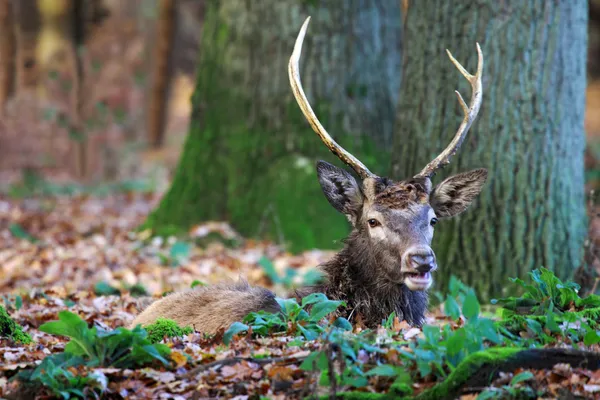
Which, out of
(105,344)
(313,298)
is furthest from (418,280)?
(105,344)

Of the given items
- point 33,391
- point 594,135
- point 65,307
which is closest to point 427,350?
point 33,391

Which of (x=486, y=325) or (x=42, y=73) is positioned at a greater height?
(x=42, y=73)

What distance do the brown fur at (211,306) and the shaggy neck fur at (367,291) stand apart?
1.38 feet

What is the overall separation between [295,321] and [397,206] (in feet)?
4.48

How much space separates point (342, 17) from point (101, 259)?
4.36 m

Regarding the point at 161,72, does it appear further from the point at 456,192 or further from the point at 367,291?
the point at 367,291

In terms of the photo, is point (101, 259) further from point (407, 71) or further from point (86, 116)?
point (86, 116)

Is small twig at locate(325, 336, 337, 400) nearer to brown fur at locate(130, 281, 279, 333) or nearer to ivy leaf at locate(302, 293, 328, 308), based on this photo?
ivy leaf at locate(302, 293, 328, 308)

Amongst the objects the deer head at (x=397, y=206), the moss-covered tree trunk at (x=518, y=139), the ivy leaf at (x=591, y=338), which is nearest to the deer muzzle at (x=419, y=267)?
the deer head at (x=397, y=206)

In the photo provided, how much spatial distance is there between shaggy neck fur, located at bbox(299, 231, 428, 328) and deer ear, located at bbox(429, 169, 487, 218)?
0.71 meters

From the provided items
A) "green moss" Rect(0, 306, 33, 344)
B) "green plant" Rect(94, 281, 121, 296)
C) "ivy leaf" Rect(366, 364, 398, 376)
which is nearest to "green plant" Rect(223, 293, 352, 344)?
"ivy leaf" Rect(366, 364, 398, 376)

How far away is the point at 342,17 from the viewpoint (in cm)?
1147

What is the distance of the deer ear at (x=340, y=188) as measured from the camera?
6793mm

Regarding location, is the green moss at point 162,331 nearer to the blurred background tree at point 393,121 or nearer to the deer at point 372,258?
the deer at point 372,258
